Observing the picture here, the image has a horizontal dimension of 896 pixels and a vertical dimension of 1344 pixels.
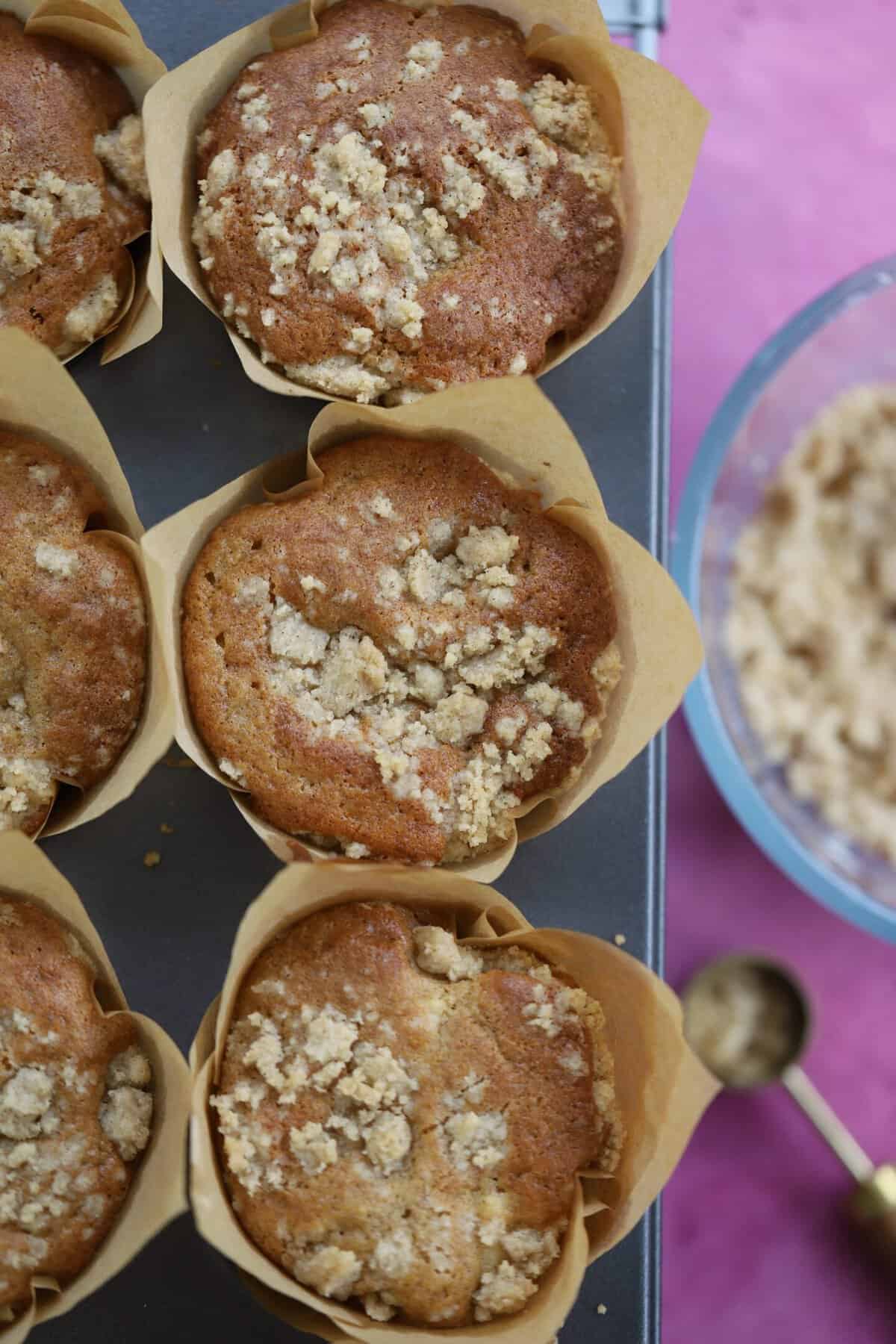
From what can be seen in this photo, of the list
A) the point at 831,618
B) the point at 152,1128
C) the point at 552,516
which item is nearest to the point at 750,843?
the point at 831,618

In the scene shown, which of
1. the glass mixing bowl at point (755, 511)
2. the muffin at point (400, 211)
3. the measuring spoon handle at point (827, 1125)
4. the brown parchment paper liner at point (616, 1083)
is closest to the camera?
the brown parchment paper liner at point (616, 1083)

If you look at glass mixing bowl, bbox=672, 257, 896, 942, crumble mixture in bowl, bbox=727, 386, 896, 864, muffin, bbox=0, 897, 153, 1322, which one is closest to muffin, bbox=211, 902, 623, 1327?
muffin, bbox=0, 897, 153, 1322

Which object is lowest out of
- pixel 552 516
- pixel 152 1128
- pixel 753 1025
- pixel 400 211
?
pixel 753 1025

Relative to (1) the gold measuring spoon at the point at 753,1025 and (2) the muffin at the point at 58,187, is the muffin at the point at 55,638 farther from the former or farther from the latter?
(1) the gold measuring spoon at the point at 753,1025

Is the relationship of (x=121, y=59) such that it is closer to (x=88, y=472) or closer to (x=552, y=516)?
(x=88, y=472)

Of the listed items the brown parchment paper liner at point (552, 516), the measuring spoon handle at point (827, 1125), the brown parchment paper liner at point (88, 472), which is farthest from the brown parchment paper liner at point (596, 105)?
the measuring spoon handle at point (827, 1125)
